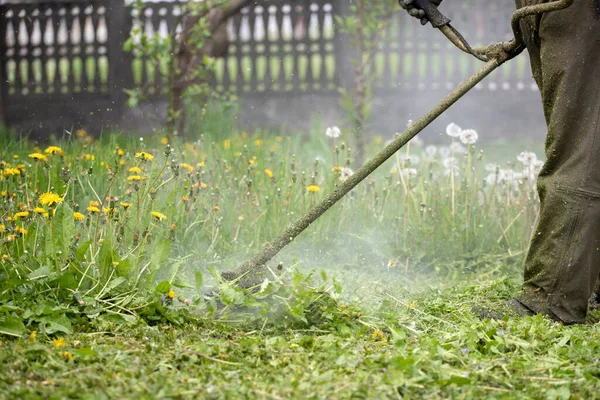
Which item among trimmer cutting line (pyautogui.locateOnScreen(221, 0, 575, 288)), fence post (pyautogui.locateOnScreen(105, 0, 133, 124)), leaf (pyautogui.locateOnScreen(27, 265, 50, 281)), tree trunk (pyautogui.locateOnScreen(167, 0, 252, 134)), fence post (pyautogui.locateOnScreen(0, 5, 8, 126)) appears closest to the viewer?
leaf (pyautogui.locateOnScreen(27, 265, 50, 281))

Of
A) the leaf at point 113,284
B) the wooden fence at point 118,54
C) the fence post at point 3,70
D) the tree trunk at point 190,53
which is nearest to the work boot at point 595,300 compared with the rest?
the leaf at point 113,284

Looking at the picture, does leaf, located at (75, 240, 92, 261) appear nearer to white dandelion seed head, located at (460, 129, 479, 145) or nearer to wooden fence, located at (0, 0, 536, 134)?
white dandelion seed head, located at (460, 129, 479, 145)

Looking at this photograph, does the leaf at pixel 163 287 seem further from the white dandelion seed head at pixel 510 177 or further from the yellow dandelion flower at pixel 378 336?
the white dandelion seed head at pixel 510 177

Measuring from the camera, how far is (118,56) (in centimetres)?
902

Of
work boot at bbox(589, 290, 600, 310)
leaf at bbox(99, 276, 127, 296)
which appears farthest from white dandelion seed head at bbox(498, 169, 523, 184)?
leaf at bbox(99, 276, 127, 296)

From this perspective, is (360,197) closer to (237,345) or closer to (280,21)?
(237,345)

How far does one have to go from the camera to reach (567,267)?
3.21 meters

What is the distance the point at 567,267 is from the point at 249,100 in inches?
265

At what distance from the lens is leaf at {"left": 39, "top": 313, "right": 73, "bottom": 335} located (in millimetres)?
2734

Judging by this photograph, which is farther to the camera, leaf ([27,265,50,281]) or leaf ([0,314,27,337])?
leaf ([27,265,50,281])

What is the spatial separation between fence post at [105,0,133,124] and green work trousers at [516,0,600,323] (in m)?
6.40

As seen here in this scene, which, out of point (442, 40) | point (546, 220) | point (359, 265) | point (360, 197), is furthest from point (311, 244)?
point (442, 40)

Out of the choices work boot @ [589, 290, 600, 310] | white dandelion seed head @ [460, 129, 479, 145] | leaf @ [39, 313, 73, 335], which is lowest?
work boot @ [589, 290, 600, 310]

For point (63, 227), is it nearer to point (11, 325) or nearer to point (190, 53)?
point (11, 325)
